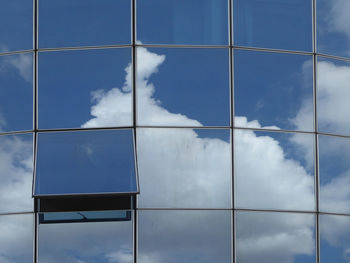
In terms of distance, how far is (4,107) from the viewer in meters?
17.5

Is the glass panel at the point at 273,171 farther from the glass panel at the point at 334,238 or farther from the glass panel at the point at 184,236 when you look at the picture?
the glass panel at the point at 184,236

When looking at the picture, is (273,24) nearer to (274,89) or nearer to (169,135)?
(274,89)

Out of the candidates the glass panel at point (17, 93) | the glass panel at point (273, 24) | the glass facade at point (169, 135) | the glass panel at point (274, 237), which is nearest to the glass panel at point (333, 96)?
the glass facade at point (169, 135)

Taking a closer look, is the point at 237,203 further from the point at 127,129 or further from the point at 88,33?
the point at 88,33

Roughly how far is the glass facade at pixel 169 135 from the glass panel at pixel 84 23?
0.03 meters

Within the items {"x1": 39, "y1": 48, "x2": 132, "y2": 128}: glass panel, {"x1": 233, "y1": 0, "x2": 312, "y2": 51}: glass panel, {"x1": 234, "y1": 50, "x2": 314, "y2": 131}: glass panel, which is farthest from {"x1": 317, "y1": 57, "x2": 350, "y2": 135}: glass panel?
{"x1": 39, "y1": 48, "x2": 132, "y2": 128}: glass panel

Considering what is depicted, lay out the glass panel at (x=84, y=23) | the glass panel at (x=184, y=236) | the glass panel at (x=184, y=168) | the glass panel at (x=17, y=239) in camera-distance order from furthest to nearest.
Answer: the glass panel at (x=84, y=23) < the glass panel at (x=17, y=239) < the glass panel at (x=184, y=168) < the glass panel at (x=184, y=236)

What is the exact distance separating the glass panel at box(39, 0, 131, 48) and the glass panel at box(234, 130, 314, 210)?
418 centimetres

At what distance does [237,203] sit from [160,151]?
2374mm

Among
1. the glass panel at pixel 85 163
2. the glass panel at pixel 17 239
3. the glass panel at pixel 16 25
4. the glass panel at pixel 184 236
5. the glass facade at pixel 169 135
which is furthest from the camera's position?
the glass panel at pixel 16 25

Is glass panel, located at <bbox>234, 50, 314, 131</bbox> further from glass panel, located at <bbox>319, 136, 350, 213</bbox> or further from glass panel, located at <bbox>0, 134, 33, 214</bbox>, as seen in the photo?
glass panel, located at <bbox>0, 134, 33, 214</bbox>

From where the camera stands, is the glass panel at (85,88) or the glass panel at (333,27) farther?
the glass panel at (333,27)

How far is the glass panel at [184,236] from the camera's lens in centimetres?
1638

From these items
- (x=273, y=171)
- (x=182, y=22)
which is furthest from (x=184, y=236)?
(x=182, y=22)
